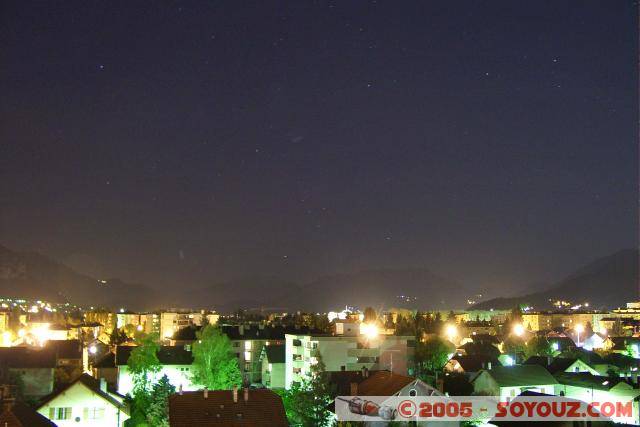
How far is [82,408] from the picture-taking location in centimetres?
3088

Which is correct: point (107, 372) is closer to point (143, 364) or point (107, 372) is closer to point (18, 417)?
point (143, 364)

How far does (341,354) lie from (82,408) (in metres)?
21.2

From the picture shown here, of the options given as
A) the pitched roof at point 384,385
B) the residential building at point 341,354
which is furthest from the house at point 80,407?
the residential building at point 341,354

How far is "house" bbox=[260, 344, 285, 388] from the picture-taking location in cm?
5016

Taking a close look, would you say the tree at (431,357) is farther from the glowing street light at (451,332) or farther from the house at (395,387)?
the glowing street light at (451,332)

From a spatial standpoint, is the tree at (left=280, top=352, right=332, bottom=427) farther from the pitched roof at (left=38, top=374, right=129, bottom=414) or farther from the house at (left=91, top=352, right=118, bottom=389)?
the house at (left=91, top=352, right=118, bottom=389)

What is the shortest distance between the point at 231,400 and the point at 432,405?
904cm

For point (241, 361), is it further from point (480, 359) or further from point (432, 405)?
point (432, 405)

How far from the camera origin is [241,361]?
5722cm

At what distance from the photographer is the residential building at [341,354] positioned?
46.8 m

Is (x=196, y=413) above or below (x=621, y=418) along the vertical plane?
above

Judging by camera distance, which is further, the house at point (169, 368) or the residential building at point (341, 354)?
the residential building at point (341, 354)

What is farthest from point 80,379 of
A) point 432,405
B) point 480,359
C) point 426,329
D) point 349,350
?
point 426,329

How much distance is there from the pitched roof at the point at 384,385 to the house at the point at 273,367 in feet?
67.5
